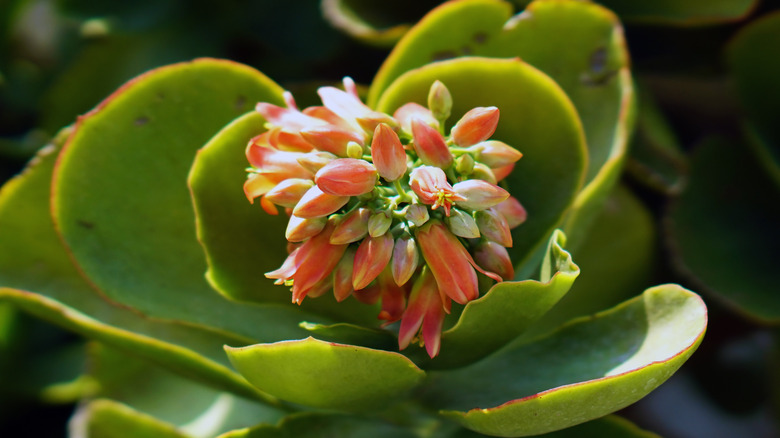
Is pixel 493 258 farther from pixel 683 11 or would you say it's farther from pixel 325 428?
pixel 683 11

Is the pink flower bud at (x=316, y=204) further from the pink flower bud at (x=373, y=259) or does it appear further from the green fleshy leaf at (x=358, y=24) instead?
the green fleshy leaf at (x=358, y=24)

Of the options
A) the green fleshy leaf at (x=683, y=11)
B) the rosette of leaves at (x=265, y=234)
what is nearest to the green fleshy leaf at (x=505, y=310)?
the rosette of leaves at (x=265, y=234)

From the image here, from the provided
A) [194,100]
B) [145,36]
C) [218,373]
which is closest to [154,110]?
[194,100]

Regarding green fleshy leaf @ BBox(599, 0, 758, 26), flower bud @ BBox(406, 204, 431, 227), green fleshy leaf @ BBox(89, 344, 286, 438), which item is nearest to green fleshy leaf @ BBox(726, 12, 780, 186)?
green fleshy leaf @ BBox(599, 0, 758, 26)

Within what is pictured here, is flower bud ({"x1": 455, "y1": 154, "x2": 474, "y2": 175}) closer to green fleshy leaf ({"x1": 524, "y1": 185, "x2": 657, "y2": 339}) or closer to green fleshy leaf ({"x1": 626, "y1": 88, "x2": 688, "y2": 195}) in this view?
green fleshy leaf ({"x1": 524, "y1": 185, "x2": 657, "y2": 339})

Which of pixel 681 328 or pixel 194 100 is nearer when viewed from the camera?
pixel 681 328

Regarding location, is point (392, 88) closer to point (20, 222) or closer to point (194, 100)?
point (194, 100)
